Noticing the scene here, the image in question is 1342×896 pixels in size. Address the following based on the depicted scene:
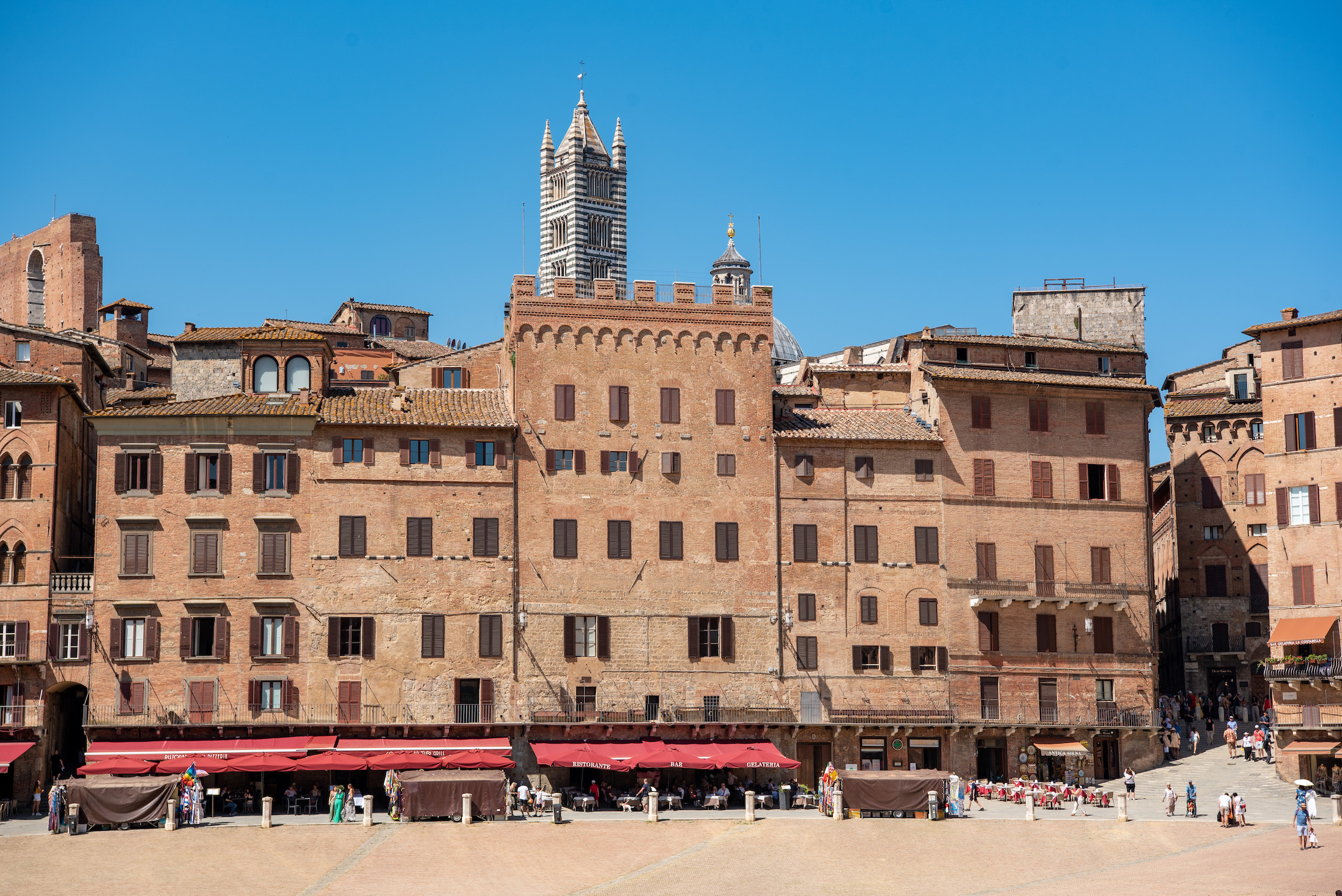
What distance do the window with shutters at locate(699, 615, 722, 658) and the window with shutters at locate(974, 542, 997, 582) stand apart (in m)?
10.5

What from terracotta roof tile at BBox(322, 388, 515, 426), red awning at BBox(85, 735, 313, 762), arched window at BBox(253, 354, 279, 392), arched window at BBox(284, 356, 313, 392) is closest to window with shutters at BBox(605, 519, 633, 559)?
terracotta roof tile at BBox(322, 388, 515, 426)

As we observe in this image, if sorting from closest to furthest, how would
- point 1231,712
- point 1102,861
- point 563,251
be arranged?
point 1102,861 → point 1231,712 → point 563,251

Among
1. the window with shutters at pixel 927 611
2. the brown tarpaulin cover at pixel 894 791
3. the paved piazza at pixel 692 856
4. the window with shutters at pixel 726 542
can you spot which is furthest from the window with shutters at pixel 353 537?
the window with shutters at pixel 927 611

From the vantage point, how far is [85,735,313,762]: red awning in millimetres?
65500

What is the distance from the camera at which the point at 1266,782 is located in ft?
226

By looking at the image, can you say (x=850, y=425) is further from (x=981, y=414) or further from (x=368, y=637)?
(x=368, y=637)

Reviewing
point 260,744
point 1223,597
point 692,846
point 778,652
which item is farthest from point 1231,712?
point 260,744

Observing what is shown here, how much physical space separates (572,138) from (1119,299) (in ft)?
305

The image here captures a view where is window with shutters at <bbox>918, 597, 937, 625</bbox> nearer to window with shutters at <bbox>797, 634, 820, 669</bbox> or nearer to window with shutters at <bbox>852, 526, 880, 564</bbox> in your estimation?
window with shutters at <bbox>852, 526, 880, 564</bbox>

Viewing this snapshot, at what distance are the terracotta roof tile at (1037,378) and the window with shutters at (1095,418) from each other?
0.84 metres

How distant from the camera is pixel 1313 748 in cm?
6931

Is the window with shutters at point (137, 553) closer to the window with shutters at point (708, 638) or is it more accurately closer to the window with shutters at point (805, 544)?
the window with shutters at point (708, 638)

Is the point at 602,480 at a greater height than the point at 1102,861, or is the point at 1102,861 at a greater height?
the point at 602,480

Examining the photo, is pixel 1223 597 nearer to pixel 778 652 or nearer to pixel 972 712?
pixel 972 712
